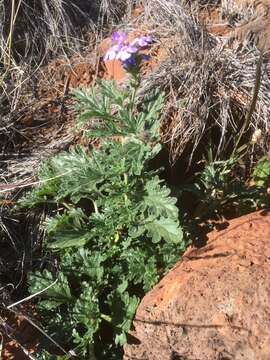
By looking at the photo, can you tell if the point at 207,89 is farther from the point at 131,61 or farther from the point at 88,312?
the point at 88,312

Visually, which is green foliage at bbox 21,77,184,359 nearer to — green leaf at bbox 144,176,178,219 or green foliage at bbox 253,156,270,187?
green leaf at bbox 144,176,178,219

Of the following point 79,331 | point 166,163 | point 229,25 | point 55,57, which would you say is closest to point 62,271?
point 79,331

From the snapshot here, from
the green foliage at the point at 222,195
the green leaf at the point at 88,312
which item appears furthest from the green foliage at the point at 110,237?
the green foliage at the point at 222,195

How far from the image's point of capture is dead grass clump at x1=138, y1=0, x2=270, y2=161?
11.8 ft

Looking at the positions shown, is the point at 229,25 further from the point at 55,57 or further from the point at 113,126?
the point at 113,126

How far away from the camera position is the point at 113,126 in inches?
115

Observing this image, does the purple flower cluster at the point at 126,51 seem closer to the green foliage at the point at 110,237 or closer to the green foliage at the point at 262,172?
the green foliage at the point at 110,237

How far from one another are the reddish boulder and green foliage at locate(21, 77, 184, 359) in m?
0.16

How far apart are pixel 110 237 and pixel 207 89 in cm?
116

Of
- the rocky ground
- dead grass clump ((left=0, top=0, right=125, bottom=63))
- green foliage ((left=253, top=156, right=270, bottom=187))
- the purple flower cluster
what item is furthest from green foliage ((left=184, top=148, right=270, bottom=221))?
dead grass clump ((left=0, top=0, right=125, bottom=63))

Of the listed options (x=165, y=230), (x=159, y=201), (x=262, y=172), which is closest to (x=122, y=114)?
(x=159, y=201)

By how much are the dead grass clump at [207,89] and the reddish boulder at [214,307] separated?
3.27ft

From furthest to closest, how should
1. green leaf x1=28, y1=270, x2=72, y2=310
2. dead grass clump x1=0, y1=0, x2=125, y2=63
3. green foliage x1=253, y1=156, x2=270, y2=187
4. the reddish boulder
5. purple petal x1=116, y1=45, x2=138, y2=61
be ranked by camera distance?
dead grass clump x1=0, y1=0, x2=125, y2=63
green foliage x1=253, y1=156, x2=270, y2=187
green leaf x1=28, y1=270, x2=72, y2=310
purple petal x1=116, y1=45, x2=138, y2=61
the reddish boulder

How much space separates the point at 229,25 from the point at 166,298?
2.21 metres
